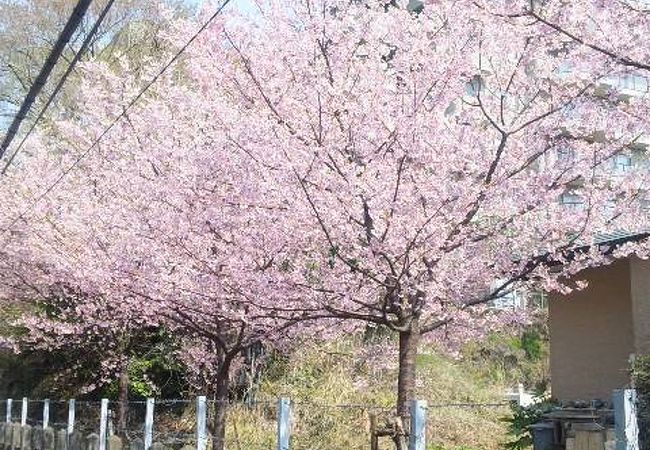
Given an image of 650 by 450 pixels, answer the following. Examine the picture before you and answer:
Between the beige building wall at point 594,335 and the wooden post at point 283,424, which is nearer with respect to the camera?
the wooden post at point 283,424

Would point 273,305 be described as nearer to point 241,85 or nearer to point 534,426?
point 241,85

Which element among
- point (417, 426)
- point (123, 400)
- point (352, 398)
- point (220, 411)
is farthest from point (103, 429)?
point (417, 426)

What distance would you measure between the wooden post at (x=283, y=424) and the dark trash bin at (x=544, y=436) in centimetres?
438

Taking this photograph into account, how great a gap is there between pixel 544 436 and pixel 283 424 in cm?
455

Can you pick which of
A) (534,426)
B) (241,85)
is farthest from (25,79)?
(534,426)

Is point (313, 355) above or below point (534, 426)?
above

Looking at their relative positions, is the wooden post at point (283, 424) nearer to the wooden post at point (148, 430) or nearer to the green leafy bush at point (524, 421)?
the wooden post at point (148, 430)

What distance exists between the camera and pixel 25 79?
75.8 feet

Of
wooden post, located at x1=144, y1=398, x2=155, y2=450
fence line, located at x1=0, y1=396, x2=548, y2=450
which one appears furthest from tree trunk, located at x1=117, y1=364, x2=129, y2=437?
wooden post, located at x1=144, y1=398, x2=155, y2=450

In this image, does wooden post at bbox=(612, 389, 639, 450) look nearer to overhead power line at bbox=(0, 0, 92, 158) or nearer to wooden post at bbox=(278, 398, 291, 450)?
wooden post at bbox=(278, 398, 291, 450)

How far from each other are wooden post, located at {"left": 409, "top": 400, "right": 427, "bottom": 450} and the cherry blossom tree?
170 cm

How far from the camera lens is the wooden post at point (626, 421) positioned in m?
4.30

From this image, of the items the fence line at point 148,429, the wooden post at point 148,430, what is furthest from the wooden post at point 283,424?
the wooden post at point 148,430

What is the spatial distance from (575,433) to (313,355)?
22.2ft
